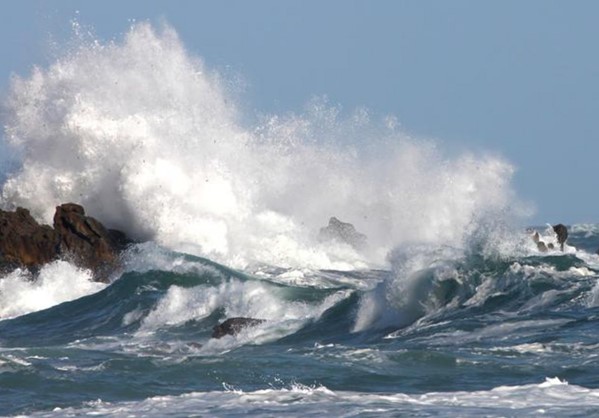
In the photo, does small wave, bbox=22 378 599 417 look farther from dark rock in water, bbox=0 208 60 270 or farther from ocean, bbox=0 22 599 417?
dark rock in water, bbox=0 208 60 270

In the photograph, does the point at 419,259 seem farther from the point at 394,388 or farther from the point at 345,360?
the point at 394,388

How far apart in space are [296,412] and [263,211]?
2599cm

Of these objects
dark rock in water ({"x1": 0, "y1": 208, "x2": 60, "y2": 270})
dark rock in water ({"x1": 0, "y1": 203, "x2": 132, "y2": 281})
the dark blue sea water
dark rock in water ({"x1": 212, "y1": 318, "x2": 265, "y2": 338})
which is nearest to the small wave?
the dark blue sea water

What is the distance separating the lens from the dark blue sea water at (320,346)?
14000 mm

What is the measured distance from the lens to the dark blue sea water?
14000 mm

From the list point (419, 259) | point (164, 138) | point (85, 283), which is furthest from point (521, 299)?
point (164, 138)

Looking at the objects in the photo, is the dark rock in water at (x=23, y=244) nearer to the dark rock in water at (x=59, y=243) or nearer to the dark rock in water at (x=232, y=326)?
the dark rock in water at (x=59, y=243)

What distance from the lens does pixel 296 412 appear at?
43.4 feet

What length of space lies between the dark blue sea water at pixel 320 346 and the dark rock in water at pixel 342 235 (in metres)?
10.8

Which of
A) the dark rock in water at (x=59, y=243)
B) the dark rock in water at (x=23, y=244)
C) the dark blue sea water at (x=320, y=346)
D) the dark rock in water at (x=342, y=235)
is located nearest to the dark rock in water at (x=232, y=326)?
the dark blue sea water at (x=320, y=346)

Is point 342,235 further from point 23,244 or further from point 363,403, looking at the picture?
point 363,403

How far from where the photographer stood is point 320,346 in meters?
18.8

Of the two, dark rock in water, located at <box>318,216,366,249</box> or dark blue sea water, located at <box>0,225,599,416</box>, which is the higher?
dark rock in water, located at <box>318,216,366,249</box>

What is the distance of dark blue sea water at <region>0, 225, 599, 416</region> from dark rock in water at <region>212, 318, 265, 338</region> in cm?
17
